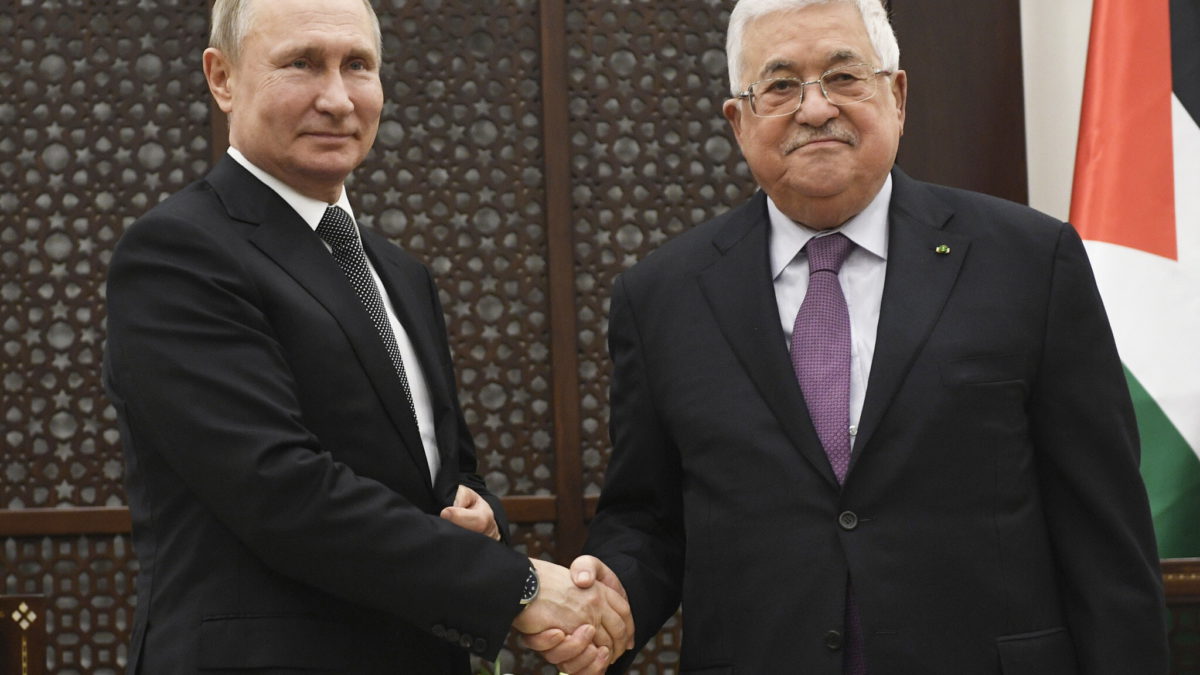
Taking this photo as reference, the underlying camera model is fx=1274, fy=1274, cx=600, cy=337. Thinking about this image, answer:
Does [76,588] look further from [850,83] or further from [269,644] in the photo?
[850,83]

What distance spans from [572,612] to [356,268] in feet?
1.97

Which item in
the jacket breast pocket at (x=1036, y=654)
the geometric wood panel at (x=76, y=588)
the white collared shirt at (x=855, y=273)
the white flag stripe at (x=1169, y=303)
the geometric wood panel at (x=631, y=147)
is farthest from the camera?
the geometric wood panel at (x=631, y=147)

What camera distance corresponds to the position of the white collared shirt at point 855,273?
5.65ft

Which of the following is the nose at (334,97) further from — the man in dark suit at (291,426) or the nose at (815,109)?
the nose at (815,109)

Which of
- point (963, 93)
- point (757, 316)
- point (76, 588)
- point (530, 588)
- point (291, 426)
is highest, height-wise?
point (963, 93)

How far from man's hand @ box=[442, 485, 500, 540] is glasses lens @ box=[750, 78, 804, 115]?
0.71 m

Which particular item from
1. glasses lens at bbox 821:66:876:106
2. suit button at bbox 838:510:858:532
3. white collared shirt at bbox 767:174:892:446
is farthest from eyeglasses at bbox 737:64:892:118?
suit button at bbox 838:510:858:532

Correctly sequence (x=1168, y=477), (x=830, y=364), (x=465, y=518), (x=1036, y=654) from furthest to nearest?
(x=1168, y=477) → (x=465, y=518) → (x=830, y=364) → (x=1036, y=654)

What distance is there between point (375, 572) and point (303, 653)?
0.46 feet

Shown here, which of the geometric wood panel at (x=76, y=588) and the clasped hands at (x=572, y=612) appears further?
Result: the geometric wood panel at (x=76, y=588)

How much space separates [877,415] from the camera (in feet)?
5.39

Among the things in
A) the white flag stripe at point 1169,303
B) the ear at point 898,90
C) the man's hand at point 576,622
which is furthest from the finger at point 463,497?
the white flag stripe at point 1169,303

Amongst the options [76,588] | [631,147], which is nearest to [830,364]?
[631,147]

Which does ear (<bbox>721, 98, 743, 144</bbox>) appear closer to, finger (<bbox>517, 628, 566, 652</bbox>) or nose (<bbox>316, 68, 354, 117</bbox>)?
nose (<bbox>316, 68, 354, 117</bbox>)
